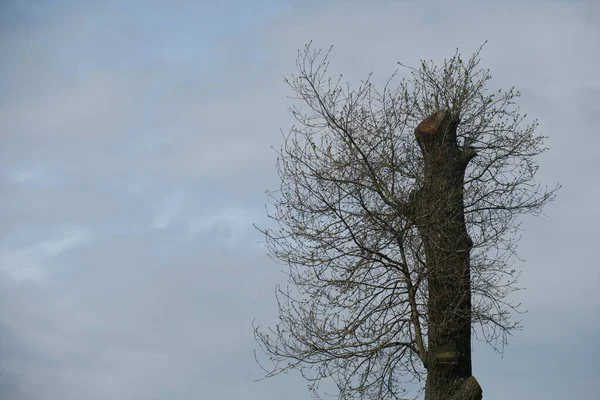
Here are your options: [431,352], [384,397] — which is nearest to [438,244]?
[431,352]

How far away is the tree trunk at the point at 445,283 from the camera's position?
11.5m

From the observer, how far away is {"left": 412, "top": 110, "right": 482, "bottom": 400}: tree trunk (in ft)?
37.7

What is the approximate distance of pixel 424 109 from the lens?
13.4 meters

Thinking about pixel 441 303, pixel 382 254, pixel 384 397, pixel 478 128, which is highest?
pixel 478 128

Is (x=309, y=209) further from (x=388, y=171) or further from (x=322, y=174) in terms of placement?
(x=388, y=171)

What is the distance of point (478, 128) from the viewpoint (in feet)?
44.1

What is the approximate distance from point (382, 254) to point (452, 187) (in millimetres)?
1763

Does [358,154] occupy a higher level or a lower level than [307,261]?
higher

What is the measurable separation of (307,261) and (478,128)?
4.24 meters

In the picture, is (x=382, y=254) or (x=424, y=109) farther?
(x=424, y=109)

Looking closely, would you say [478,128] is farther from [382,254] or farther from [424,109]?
[382,254]

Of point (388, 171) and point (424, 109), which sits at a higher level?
point (424, 109)

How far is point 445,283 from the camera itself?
38.4 feet

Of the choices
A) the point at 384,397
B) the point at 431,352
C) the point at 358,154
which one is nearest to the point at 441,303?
the point at 431,352
